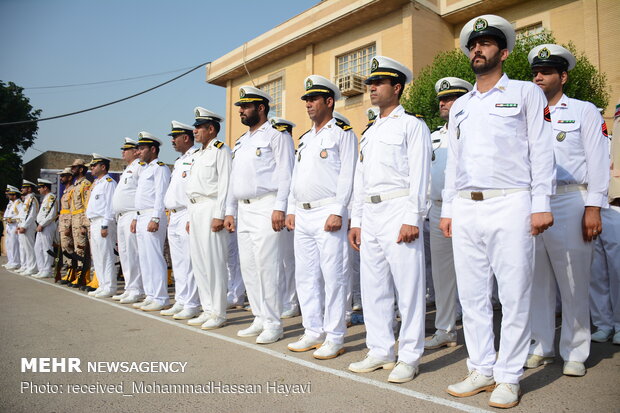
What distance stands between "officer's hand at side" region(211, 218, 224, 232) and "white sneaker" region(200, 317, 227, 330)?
1.06 m

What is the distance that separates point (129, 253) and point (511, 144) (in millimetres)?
6169

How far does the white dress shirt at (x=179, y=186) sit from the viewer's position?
6379mm

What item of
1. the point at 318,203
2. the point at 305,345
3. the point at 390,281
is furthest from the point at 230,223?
the point at 390,281

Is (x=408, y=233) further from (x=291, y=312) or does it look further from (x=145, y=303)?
(x=145, y=303)

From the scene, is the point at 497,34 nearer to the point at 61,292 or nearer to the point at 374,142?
the point at 374,142

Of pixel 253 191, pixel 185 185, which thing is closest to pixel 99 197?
pixel 185 185

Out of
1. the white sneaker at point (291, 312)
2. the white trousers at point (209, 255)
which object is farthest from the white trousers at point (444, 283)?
the white trousers at point (209, 255)

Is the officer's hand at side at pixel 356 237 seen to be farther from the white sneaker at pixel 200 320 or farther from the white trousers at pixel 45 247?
the white trousers at pixel 45 247

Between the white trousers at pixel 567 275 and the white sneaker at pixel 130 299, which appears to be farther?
the white sneaker at pixel 130 299

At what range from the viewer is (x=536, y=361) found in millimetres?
3764

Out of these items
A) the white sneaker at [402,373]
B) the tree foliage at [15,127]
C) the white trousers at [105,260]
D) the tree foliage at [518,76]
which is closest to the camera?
the white sneaker at [402,373]

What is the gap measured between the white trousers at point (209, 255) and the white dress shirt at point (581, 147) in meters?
3.71

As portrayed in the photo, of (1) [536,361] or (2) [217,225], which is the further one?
(2) [217,225]

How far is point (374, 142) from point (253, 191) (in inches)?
65.9
